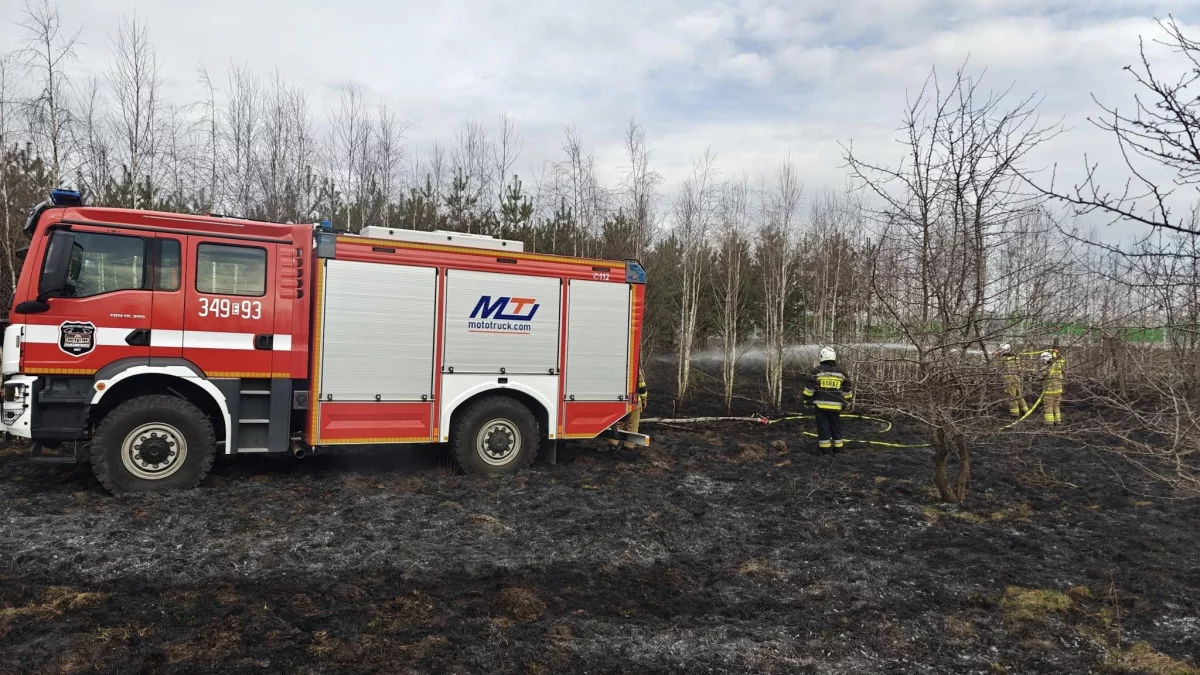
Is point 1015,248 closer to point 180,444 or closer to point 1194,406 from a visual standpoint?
point 1194,406

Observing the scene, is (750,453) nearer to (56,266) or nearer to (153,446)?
(153,446)

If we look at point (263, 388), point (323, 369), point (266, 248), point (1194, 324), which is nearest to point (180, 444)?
point (263, 388)

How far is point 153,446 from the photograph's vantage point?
22.8ft

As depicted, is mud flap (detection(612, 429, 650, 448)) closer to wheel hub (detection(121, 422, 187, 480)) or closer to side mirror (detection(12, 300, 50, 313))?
wheel hub (detection(121, 422, 187, 480))

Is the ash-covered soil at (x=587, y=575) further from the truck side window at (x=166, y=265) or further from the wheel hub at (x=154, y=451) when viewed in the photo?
the truck side window at (x=166, y=265)

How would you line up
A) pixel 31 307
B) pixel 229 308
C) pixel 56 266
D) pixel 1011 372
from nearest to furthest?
pixel 1011 372, pixel 31 307, pixel 56 266, pixel 229 308

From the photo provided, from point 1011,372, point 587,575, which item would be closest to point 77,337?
point 587,575

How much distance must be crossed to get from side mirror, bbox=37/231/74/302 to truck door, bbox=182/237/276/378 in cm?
93

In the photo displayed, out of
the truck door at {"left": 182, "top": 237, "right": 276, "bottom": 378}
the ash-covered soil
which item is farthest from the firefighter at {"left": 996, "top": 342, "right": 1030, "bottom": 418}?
the truck door at {"left": 182, "top": 237, "right": 276, "bottom": 378}

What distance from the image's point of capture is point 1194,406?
11.6 feet

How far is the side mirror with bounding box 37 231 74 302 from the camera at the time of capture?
659 centimetres

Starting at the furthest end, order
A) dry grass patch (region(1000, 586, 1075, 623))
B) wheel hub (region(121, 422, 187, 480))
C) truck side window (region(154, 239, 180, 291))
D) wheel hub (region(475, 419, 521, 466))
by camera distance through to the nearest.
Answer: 1. wheel hub (region(475, 419, 521, 466))
2. truck side window (region(154, 239, 180, 291))
3. wheel hub (region(121, 422, 187, 480))
4. dry grass patch (region(1000, 586, 1075, 623))

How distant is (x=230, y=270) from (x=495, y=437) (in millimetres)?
3207

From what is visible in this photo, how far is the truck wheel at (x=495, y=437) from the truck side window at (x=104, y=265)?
3423mm
